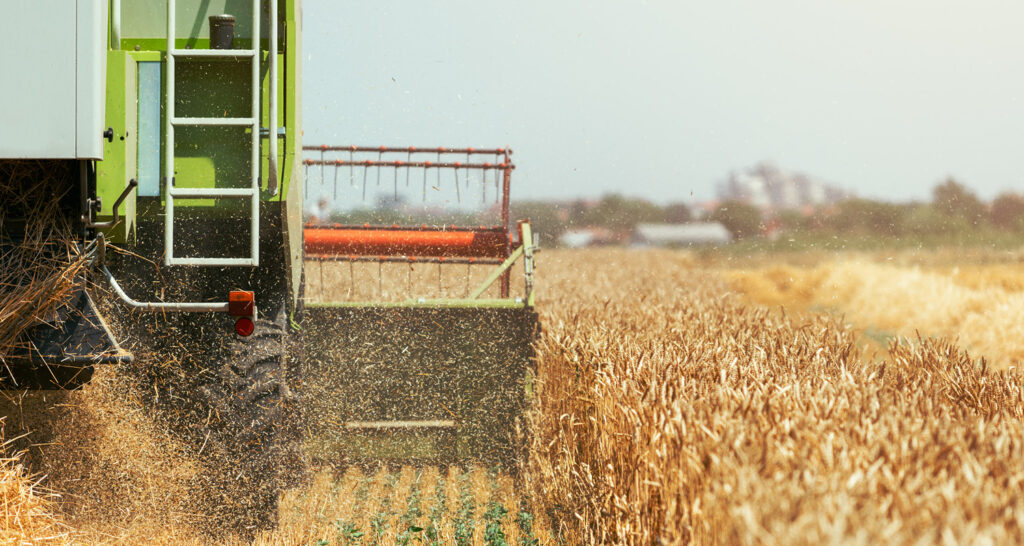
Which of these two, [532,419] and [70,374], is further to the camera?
[532,419]

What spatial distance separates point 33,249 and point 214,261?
2.69 ft

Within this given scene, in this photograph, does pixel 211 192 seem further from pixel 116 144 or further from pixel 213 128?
pixel 116 144

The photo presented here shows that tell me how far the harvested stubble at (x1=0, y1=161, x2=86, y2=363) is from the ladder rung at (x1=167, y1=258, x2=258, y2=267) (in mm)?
457

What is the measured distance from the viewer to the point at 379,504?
484cm

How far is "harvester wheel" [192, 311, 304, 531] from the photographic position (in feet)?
13.6

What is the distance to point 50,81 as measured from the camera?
3.74 meters

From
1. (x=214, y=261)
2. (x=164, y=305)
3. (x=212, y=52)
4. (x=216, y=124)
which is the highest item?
(x=212, y=52)

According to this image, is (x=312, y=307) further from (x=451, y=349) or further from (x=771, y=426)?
(x=771, y=426)

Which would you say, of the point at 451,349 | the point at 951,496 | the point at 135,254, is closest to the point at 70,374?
the point at 135,254

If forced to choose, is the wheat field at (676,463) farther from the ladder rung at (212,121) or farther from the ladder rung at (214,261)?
the ladder rung at (212,121)

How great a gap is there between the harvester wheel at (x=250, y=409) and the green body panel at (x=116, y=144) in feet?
2.59

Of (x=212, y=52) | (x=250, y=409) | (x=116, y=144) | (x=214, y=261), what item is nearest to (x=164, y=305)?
(x=214, y=261)

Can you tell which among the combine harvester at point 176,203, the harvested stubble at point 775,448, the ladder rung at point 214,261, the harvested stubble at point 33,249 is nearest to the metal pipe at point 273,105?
the combine harvester at point 176,203

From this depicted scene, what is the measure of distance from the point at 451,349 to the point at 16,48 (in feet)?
9.25
